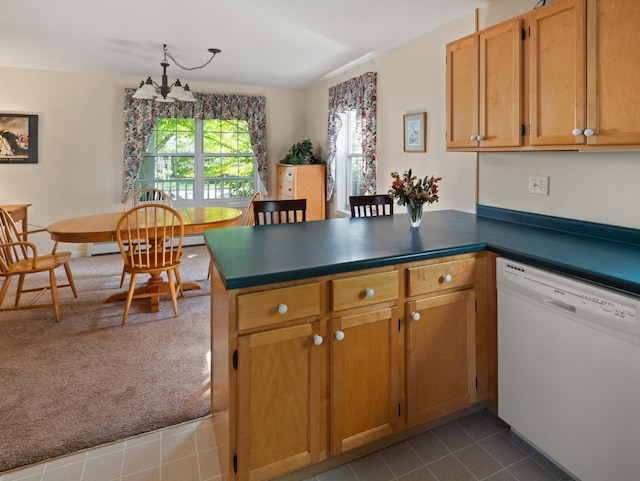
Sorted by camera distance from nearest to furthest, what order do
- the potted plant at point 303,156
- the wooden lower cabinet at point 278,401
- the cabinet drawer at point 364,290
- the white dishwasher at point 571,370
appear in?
the white dishwasher at point 571,370 → the wooden lower cabinet at point 278,401 → the cabinet drawer at point 364,290 → the potted plant at point 303,156

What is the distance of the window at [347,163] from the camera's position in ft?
17.7

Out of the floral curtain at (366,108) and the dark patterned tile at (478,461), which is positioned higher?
the floral curtain at (366,108)

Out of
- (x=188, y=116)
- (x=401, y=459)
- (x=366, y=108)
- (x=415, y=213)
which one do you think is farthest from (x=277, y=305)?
(x=188, y=116)

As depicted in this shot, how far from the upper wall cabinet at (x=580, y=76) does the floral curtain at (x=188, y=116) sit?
4580 millimetres

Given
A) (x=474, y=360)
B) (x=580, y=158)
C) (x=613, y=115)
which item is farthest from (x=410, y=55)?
(x=474, y=360)

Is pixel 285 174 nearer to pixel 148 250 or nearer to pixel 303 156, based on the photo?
pixel 303 156

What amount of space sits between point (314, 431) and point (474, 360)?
0.88 m

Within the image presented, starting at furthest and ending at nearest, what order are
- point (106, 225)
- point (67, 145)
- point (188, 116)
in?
point (188, 116), point (67, 145), point (106, 225)

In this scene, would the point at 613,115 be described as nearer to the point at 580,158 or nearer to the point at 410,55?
the point at 580,158

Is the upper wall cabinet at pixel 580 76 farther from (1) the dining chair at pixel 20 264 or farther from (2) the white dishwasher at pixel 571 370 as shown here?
(1) the dining chair at pixel 20 264

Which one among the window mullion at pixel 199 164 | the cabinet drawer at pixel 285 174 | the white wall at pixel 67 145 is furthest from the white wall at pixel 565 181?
the white wall at pixel 67 145

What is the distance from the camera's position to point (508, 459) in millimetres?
1818

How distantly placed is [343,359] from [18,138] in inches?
219

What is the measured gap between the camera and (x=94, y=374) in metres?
2.52
